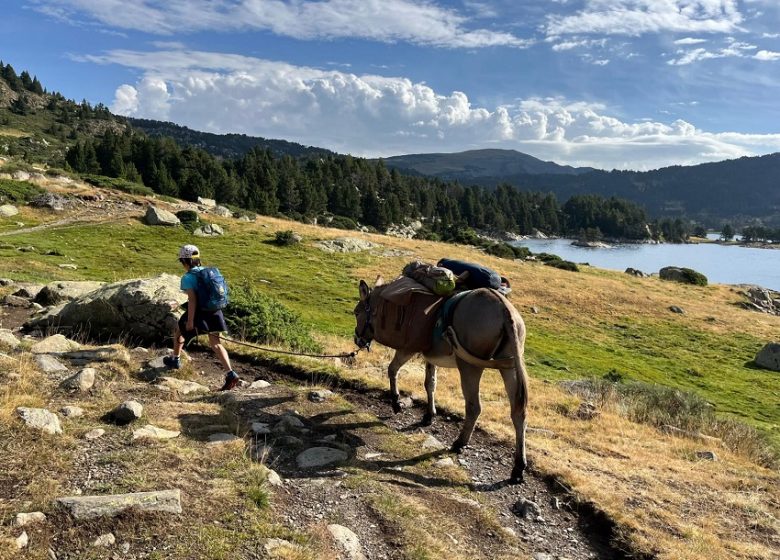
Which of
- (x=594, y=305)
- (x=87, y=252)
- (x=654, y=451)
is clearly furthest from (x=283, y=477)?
(x=594, y=305)

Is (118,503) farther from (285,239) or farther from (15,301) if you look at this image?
(285,239)

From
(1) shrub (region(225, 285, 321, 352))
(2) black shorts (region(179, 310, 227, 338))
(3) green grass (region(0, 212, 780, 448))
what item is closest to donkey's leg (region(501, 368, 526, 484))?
(2) black shorts (region(179, 310, 227, 338))

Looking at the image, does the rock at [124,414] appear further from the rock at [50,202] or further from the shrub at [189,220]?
the rock at [50,202]

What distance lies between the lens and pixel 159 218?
3772 centimetres

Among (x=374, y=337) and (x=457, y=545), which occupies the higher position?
(x=374, y=337)

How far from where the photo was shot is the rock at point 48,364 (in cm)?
775

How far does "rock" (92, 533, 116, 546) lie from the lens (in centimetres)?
373

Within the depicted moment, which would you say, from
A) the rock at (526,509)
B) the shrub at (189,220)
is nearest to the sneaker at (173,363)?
the rock at (526,509)

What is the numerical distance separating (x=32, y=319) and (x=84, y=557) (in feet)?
35.2

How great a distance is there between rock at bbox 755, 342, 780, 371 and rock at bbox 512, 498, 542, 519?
25838 mm

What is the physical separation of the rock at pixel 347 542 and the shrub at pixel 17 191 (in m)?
42.4

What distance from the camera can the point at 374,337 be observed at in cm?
881

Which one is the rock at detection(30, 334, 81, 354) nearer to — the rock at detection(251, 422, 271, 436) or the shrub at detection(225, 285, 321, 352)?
the shrub at detection(225, 285, 321, 352)

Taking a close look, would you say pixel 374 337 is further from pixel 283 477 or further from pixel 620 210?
pixel 620 210
